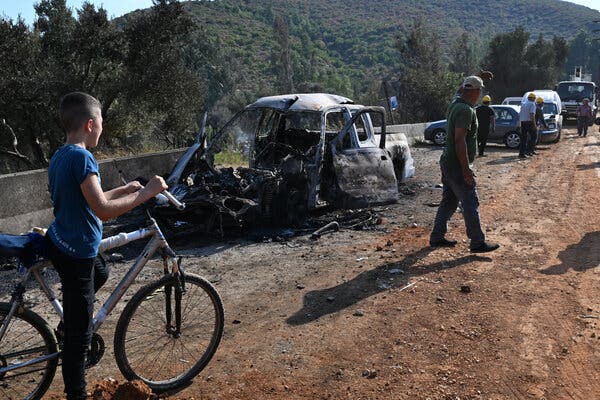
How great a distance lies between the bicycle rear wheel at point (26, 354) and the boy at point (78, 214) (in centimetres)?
23

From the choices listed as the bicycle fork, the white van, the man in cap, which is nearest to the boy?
the bicycle fork

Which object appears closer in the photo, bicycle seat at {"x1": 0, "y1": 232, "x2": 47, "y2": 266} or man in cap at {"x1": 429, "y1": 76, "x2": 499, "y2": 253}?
bicycle seat at {"x1": 0, "y1": 232, "x2": 47, "y2": 266}

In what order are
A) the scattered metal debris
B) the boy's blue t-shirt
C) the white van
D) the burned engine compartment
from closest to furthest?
1. the boy's blue t-shirt
2. the burned engine compartment
3. the scattered metal debris
4. the white van

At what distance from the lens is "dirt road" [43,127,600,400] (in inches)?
148

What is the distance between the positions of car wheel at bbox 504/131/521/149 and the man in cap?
13.5 meters

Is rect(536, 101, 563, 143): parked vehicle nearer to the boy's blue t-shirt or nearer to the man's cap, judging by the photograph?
the man's cap

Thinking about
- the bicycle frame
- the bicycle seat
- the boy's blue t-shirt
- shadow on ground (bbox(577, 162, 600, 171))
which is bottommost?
shadow on ground (bbox(577, 162, 600, 171))

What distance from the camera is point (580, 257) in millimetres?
6379

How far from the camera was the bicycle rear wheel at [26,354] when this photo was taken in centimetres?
318

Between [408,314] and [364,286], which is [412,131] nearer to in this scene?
[364,286]

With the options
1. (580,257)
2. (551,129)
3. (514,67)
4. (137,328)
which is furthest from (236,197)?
(514,67)

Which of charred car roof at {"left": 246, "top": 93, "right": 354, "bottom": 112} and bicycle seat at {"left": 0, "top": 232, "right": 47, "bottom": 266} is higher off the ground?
charred car roof at {"left": 246, "top": 93, "right": 354, "bottom": 112}

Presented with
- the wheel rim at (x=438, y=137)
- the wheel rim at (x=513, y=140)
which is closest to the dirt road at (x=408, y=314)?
the wheel rim at (x=513, y=140)

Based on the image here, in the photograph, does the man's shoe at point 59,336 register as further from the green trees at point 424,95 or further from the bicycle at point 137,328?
the green trees at point 424,95
